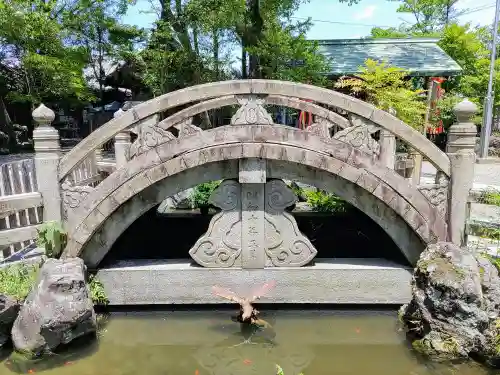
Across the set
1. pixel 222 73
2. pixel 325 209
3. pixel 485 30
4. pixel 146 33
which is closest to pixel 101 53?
pixel 146 33

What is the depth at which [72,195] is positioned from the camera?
5.53m

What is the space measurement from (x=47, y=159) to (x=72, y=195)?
0.55 metres

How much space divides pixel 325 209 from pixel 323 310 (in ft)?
10.6

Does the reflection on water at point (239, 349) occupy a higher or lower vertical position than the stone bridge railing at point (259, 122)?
lower

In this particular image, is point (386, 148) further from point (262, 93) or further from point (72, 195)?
point (72, 195)

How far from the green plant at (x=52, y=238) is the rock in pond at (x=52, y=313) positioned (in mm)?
487

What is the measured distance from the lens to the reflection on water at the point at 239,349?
15.4 feet

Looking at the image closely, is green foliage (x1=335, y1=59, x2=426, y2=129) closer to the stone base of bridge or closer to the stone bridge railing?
the stone bridge railing

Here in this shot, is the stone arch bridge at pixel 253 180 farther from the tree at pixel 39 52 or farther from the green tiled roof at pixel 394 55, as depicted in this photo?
the tree at pixel 39 52

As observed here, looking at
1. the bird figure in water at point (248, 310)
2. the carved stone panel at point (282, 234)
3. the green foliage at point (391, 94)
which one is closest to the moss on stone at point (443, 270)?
the carved stone panel at point (282, 234)

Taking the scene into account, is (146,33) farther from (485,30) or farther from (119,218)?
(485,30)

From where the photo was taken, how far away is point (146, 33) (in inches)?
627

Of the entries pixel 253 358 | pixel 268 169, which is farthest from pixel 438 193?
pixel 253 358

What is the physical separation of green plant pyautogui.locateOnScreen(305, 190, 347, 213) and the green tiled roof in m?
6.82
